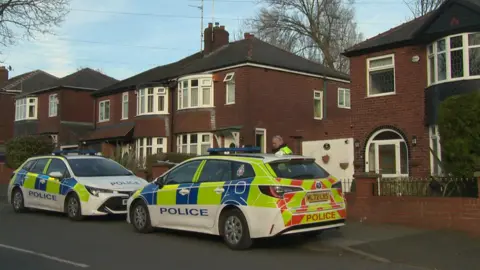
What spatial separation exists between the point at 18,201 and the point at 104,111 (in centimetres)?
2000

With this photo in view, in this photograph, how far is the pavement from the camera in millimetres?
7852

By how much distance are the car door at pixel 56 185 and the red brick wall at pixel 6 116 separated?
3602cm

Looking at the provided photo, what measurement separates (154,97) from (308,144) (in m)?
12.6

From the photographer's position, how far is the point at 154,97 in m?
29.1

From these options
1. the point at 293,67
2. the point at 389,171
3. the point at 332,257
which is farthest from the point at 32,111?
the point at 332,257

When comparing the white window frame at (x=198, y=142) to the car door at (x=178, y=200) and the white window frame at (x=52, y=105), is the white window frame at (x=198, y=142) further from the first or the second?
the car door at (x=178, y=200)

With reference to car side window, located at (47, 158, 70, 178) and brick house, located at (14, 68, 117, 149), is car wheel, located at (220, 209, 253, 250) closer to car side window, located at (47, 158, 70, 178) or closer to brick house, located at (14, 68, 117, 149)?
car side window, located at (47, 158, 70, 178)

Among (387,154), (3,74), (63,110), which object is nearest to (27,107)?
(63,110)

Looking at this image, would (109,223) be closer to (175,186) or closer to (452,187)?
(175,186)

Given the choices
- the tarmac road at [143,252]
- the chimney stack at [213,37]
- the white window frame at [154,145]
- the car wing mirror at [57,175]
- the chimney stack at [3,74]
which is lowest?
the tarmac road at [143,252]

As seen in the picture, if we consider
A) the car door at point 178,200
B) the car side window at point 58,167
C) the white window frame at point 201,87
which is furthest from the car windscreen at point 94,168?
the white window frame at point 201,87

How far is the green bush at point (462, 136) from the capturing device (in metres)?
11.4

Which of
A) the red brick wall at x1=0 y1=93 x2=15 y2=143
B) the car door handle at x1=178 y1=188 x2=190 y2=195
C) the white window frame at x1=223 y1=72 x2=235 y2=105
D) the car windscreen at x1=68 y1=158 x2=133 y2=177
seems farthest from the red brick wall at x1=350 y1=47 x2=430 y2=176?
the red brick wall at x1=0 y1=93 x2=15 y2=143

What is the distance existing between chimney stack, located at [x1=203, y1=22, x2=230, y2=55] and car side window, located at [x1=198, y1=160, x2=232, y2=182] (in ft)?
67.9
